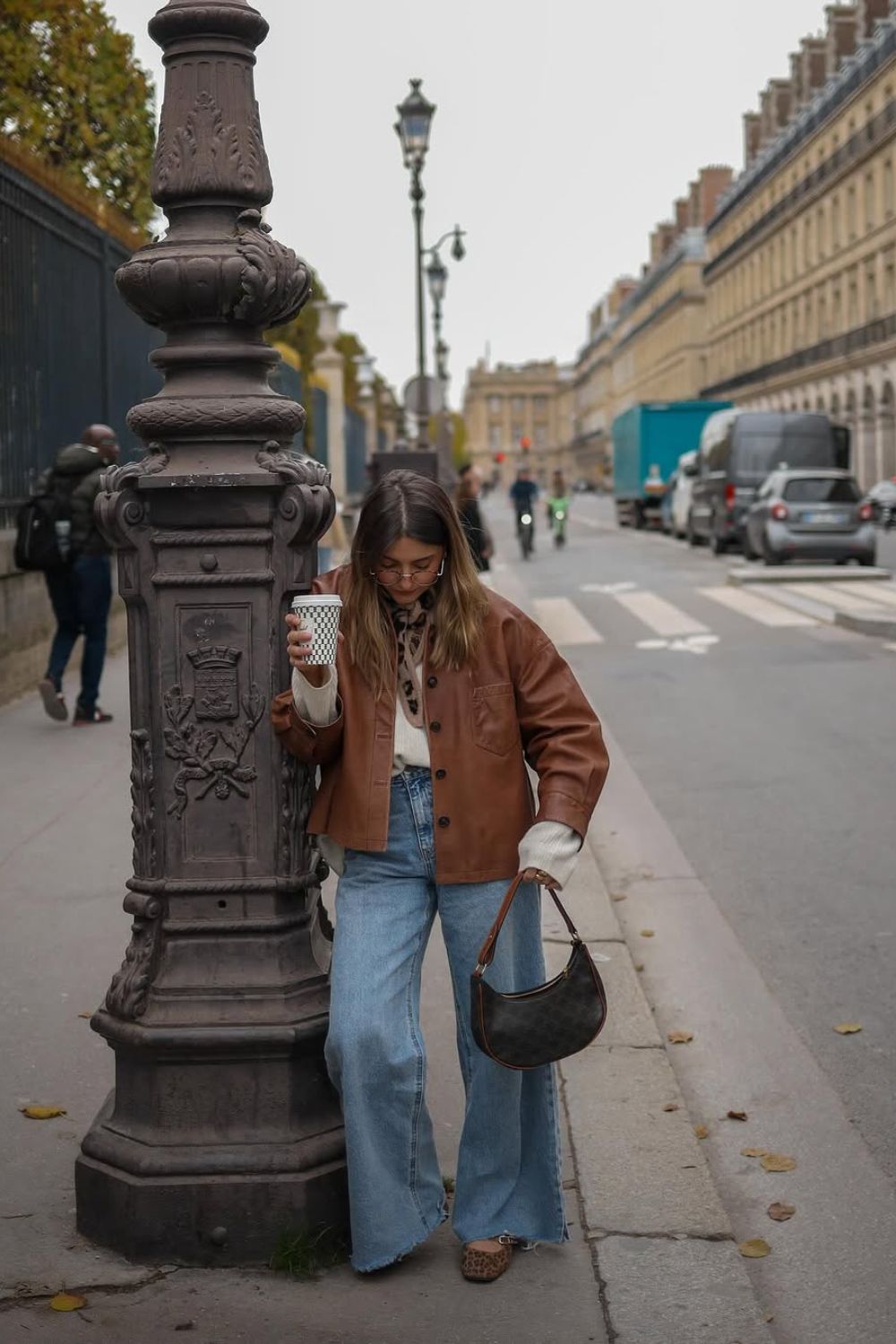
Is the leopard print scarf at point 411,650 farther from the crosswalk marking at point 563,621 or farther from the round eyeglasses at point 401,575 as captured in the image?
the crosswalk marking at point 563,621

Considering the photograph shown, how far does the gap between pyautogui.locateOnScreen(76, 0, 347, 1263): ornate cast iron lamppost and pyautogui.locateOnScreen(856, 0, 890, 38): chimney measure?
74067 mm

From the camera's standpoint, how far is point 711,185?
11412cm

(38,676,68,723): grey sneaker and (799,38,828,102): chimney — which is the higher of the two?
(799,38,828,102): chimney

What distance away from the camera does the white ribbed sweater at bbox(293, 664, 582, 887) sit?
3.37m

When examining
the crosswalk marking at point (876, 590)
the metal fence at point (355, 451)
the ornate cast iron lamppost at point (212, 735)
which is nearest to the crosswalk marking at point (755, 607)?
the crosswalk marking at point (876, 590)

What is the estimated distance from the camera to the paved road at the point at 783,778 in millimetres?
5660

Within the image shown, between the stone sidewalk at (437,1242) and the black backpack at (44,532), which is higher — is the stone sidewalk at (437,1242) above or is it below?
below

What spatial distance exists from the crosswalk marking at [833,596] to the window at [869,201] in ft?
152

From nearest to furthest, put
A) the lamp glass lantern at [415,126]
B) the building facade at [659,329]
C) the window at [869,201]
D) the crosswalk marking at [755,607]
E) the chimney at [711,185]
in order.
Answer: the crosswalk marking at [755,607] → the lamp glass lantern at [415,126] → the window at [869,201] → the building facade at [659,329] → the chimney at [711,185]

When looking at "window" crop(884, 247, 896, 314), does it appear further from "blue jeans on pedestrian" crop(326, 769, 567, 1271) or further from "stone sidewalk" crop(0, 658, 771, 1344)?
"blue jeans on pedestrian" crop(326, 769, 567, 1271)

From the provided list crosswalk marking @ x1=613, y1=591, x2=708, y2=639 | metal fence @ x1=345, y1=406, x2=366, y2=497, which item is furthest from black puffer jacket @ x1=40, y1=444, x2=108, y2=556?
metal fence @ x1=345, y1=406, x2=366, y2=497

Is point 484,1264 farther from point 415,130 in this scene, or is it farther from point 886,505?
point 886,505

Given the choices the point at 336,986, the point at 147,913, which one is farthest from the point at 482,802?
the point at 147,913

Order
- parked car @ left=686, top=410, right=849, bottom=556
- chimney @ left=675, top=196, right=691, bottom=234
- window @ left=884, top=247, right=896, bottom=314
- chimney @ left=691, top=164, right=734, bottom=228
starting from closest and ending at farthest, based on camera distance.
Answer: parked car @ left=686, top=410, right=849, bottom=556 < window @ left=884, top=247, right=896, bottom=314 < chimney @ left=691, top=164, right=734, bottom=228 < chimney @ left=675, top=196, right=691, bottom=234
